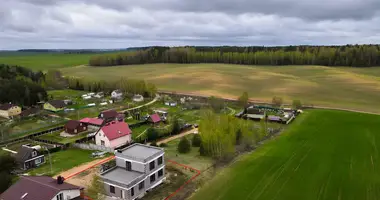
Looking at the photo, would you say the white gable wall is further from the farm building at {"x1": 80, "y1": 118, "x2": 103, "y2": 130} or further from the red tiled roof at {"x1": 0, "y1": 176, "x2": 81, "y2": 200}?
the red tiled roof at {"x1": 0, "y1": 176, "x2": 81, "y2": 200}

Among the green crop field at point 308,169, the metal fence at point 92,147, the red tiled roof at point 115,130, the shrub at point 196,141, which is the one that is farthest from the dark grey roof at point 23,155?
the green crop field at point 308,169

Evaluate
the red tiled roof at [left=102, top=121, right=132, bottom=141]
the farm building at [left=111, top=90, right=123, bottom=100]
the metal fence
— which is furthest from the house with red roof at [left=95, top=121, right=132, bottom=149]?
the farm building at [left=111, top=90, right=123, bottom=100]

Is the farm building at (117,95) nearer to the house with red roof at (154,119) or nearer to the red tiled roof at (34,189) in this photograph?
the house with red roof at (154,119)

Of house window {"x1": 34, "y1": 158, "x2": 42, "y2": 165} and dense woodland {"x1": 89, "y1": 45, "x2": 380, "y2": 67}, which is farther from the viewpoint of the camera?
dense woodland {"x1": 89, "y1": 45, "x2": 380, "y2": 67}

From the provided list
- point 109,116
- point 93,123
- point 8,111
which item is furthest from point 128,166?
point 8,111

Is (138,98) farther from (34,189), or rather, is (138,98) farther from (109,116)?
(34,189)

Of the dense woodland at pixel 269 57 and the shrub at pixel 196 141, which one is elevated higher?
the dense woodland at pixel 269 57
